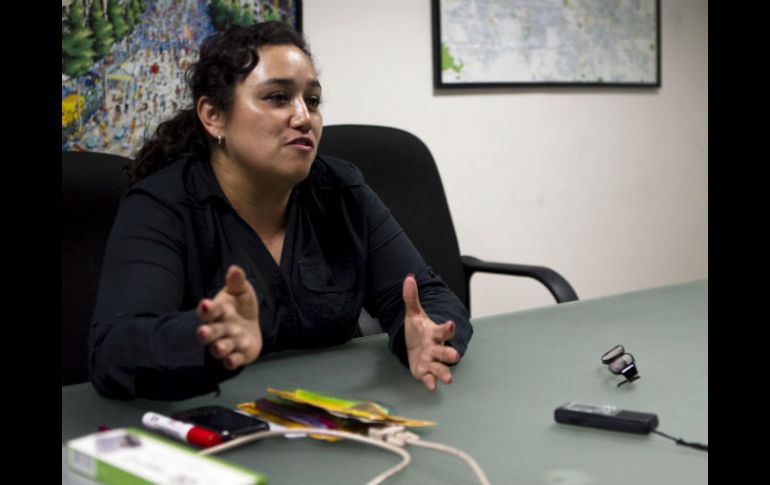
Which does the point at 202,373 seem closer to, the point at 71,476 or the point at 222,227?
the point at 71,476

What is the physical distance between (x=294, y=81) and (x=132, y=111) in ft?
2.64

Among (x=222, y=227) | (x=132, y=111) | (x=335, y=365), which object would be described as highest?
(x=132, y=111)

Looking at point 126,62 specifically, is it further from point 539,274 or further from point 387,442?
point 387,442

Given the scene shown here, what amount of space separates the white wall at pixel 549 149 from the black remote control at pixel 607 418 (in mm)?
1649

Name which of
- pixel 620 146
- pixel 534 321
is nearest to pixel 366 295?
pixel 534 321

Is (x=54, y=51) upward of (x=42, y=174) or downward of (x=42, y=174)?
upward

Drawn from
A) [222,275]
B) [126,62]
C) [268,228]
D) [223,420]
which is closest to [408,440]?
[223,420]

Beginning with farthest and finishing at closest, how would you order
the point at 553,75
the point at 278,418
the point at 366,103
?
1. the point at 553,75
2. the point at 366,103
3. the point at 278,418

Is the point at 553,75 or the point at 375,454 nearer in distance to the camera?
the point at 375,454

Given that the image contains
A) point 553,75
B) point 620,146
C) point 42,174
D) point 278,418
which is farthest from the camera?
point 620,146

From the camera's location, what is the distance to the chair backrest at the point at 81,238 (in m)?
1.51

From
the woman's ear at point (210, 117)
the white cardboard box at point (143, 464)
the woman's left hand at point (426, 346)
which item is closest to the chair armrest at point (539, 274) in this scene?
the woman's left hand at point (426, 346)

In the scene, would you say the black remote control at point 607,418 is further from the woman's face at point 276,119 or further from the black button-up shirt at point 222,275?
the woman's face at point 276,119

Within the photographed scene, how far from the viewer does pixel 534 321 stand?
1545 mm
